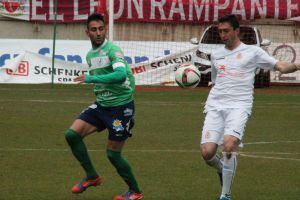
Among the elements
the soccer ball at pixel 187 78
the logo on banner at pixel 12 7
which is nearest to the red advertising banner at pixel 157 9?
the logo on banner at pixel 12 7

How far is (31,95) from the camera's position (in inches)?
955

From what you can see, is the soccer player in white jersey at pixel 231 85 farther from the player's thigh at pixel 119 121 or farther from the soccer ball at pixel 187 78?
the player's thigh at pixel 119 121

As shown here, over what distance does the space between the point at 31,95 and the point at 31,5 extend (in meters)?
10.3

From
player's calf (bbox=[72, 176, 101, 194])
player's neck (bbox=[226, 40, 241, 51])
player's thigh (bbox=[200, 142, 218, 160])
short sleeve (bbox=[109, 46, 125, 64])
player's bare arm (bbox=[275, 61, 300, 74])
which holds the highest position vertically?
player's neck (bbox=[226, 40, 241, 51])

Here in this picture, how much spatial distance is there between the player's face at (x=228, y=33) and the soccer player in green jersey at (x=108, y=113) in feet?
3.63

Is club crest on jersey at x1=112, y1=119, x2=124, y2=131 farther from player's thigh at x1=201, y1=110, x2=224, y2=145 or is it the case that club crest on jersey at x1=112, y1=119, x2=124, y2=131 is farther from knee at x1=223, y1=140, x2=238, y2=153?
knee at x1=223, y1=140, x2=238, y2=153

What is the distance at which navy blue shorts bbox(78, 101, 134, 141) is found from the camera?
10008mm

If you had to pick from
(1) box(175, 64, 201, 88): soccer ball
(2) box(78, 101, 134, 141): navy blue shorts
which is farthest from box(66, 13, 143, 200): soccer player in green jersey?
(1) box(175, 64, 201, 88): soccer ball

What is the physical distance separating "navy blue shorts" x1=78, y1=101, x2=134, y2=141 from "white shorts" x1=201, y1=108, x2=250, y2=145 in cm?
86

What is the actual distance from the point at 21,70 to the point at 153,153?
50.8ft

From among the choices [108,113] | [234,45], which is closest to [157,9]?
[234,45]

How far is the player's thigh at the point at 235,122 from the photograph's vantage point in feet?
31.9

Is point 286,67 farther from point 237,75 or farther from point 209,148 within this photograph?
point 209,148

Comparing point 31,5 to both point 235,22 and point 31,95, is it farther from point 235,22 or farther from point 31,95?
point 235,22
